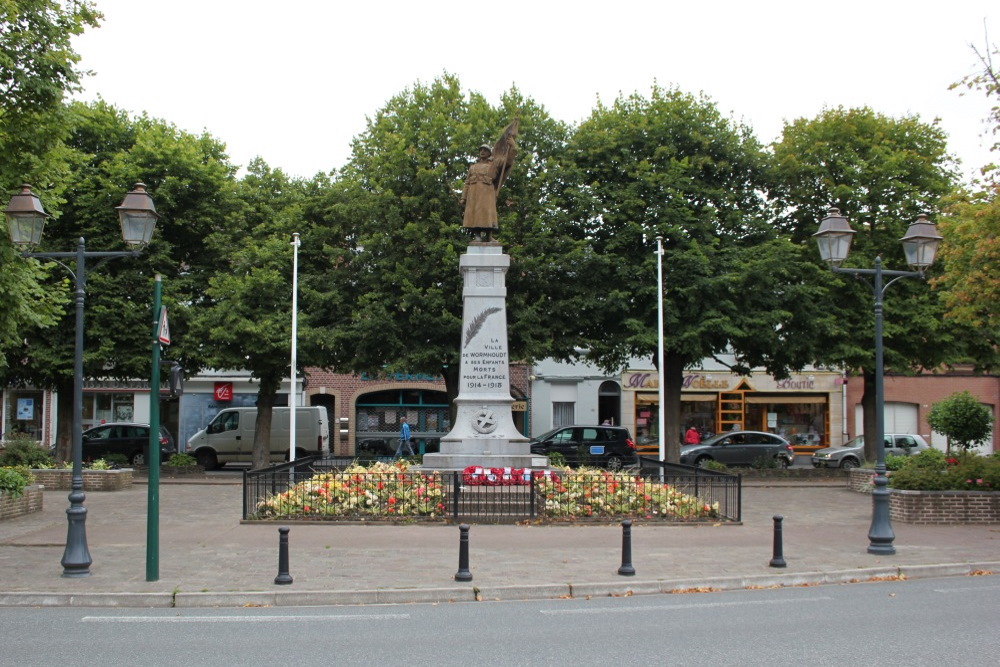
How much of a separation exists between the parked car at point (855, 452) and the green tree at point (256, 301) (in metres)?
18.7

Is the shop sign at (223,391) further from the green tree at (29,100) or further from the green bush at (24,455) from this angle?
the green tree at (29,100)

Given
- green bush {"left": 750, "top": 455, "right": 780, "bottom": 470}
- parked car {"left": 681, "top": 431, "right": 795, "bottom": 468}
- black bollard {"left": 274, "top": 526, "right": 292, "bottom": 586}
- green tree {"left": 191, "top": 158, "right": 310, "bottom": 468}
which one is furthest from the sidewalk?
parked car {"left": 681, "top": 431, "right": 795, "bottom": 468}

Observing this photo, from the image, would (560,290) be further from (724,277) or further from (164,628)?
(164,628)

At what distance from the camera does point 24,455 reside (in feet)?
76.9

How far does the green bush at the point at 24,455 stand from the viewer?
917 inches

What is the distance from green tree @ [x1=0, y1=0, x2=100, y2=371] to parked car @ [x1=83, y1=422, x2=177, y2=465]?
14840 mm

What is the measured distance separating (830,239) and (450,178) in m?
14.4

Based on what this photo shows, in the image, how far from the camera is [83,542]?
35.9ft

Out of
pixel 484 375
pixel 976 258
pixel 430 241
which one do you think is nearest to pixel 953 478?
pixel 976 258

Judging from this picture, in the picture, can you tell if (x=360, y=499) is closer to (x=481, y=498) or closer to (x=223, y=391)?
(x=481, y=498)

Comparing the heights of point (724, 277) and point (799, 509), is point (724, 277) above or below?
above

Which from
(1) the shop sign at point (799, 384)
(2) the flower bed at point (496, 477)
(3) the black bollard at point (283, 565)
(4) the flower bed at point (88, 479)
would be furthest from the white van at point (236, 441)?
(3) the black bollard at point (283, 565)

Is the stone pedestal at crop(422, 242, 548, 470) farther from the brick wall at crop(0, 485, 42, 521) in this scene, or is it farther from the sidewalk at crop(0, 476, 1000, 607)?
the brick wall at crop(0, 485, 42, 521)

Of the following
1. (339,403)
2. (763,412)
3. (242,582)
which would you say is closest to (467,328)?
(242,582)
